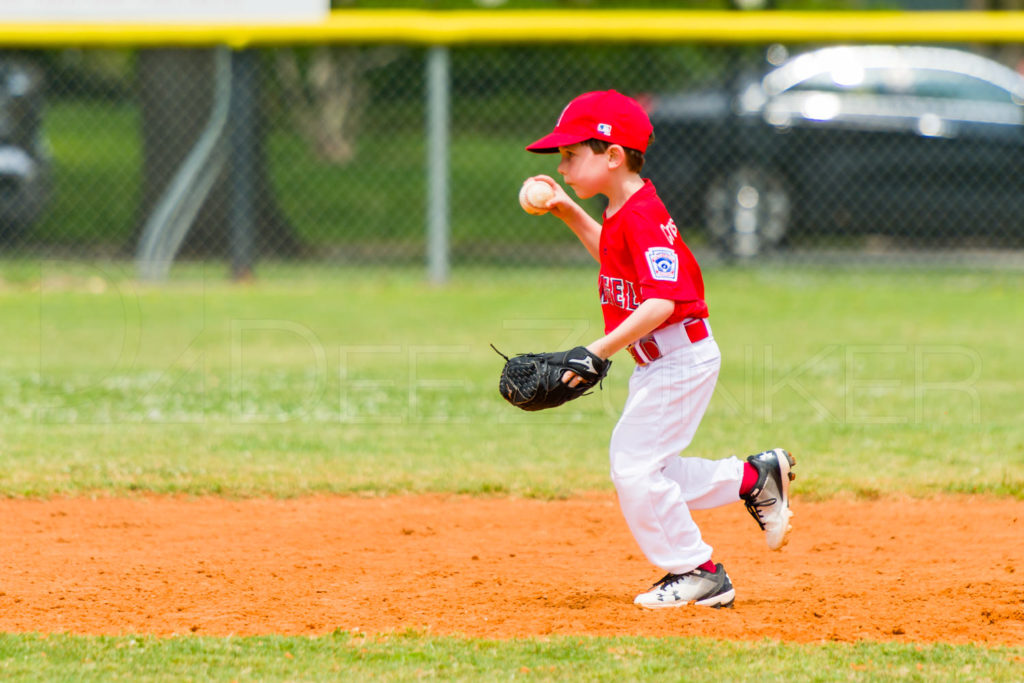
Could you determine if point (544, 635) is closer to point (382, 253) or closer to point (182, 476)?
point (182, 476)

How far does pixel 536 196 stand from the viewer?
3.95 m

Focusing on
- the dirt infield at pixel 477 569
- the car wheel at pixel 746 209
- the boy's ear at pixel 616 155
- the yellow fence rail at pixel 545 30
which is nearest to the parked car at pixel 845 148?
the car wheel at pixel 746 209

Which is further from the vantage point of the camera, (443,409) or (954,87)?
(954,87)

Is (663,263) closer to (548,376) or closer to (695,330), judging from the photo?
(695,330)

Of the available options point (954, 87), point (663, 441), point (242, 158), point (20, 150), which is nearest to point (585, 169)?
point (663, 441)

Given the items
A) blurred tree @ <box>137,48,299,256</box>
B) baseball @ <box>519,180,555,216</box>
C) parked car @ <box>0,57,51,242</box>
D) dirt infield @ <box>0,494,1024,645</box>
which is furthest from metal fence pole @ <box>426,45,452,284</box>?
baseball @ <box>519,180,555,216</box>

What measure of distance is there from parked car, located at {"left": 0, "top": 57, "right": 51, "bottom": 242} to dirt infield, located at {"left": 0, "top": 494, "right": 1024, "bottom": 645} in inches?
329

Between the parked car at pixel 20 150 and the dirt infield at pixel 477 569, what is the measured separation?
835cm

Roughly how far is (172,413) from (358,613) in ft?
11.2

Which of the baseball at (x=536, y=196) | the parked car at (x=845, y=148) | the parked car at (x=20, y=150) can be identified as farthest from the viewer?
the parked car at (x=20, y=150)

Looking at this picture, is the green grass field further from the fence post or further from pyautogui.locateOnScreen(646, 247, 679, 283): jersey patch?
pyautogui.locateOnScreen(646, 247, 679, 283): jersey patch

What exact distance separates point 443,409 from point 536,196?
126 inches

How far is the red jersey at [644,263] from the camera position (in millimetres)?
3627

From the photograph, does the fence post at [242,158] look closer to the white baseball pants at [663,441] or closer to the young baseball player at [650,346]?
the young baseball player at [650,346]
